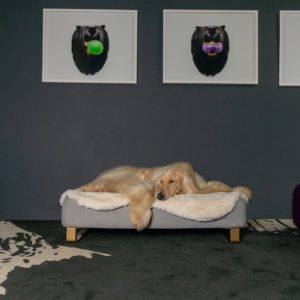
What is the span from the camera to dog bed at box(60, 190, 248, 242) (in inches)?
99.0

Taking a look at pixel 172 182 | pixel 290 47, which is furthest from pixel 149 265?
pixel 290 47

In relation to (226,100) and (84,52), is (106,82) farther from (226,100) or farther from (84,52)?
(226,100)

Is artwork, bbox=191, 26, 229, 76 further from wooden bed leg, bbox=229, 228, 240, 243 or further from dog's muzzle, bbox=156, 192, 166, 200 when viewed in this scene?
wooden bed leg, bbox=229, 228, 240, 243

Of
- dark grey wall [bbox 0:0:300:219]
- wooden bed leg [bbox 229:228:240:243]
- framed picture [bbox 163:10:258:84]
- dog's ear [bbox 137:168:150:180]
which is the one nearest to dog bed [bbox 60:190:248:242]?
wooden bed leg [bbox 229:228:240:243]

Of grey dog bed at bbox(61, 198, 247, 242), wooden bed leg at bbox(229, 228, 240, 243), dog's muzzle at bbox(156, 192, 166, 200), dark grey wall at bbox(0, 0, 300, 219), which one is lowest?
wooden bed leg at bbox(229, 228, 240, 243)

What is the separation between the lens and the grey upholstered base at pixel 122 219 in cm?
255

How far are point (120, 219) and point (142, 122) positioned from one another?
124cm

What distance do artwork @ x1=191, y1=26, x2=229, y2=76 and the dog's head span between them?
1.22 meters

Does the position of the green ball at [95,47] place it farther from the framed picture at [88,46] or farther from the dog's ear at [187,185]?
the dog's ear at [187,185]

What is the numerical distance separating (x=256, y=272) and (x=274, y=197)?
171 cm

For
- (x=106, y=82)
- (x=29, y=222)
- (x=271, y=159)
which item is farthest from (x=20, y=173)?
(x=271, y=159)

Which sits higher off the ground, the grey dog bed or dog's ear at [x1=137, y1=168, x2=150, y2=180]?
dog's ear at [x1=137, y1=168, x2=150, y2=180]

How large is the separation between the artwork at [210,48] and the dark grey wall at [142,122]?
21cm

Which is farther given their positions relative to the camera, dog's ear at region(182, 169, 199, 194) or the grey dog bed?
dog's ear at region(182, 169, 199, 194)
